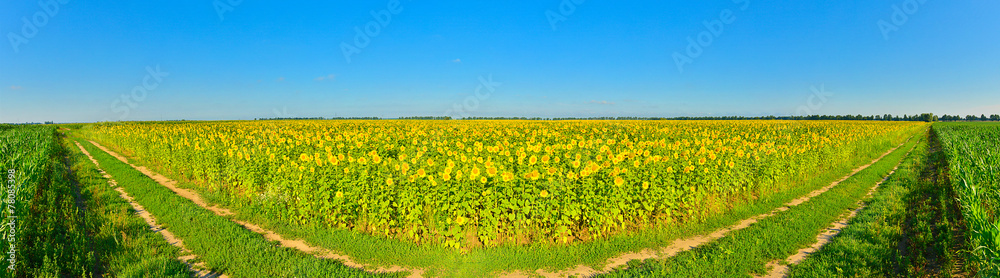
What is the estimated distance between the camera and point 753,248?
5.66 metres

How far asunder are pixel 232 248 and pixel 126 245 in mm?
1547

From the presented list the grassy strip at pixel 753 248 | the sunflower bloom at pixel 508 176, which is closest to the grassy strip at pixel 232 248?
the sunflower bloom at pixel 508 176

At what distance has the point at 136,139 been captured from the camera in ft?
61.5

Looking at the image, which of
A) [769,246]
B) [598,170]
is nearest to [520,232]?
[598,170]

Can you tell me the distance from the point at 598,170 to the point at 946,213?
22.8ft

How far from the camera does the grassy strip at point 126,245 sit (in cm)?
486

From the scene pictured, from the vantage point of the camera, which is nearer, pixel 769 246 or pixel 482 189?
pixel 482 189

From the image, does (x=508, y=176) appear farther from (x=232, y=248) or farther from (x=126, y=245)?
(x=126, y=245)

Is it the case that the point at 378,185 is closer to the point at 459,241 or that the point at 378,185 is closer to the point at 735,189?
the point at 459,241

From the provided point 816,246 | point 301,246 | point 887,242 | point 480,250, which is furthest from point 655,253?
point 301,246

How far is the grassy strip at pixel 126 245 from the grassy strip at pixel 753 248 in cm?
570

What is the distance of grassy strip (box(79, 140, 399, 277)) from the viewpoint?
16.0 ft

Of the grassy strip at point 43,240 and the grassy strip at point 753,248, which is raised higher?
the grassy strip at point 43,240

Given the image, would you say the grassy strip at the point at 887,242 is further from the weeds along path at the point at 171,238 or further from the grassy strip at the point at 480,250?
the weeds along path at the point at 171,238
